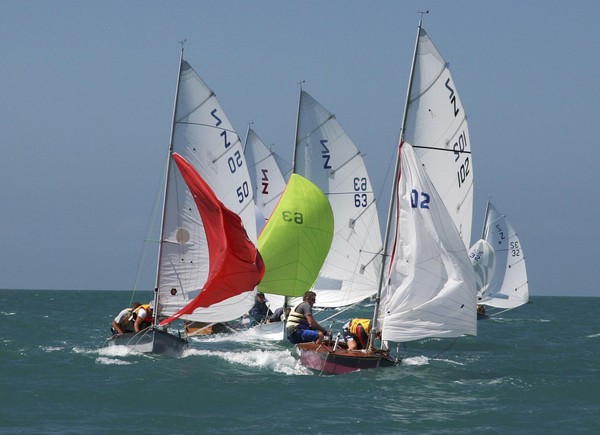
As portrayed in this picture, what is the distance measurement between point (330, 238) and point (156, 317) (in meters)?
6.30

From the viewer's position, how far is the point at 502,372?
83.3ft

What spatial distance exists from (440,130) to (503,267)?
34044 mm

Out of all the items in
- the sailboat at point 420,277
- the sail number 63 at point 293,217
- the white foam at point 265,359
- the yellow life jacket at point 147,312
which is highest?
the sail number 63 at point 293,217

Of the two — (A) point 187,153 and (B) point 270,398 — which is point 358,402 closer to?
(B) point 270,398

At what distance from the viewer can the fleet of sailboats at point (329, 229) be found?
2267 cm

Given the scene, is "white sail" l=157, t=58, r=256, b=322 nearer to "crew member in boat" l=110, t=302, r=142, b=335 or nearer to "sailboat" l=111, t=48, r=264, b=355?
"sailboat" l=111, t=48, r=264, b=355

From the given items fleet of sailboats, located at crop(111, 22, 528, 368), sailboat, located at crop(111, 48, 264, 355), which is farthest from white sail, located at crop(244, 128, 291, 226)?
sailboat, located at crop(111, 48, 264, 355)

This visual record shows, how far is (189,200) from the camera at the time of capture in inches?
1025

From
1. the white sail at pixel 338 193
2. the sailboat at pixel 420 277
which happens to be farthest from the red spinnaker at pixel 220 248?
the white sail at pixel 338 193

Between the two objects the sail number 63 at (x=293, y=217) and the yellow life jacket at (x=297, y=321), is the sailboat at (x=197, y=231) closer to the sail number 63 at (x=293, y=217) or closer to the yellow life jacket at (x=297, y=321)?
the yellow life jacket at (x=297, y=321)

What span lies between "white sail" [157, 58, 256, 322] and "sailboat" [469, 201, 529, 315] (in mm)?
31373

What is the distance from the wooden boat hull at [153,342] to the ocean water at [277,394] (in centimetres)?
26

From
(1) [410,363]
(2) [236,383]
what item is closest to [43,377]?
(2) [236,383]

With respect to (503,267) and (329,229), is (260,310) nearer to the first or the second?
(329,229)
